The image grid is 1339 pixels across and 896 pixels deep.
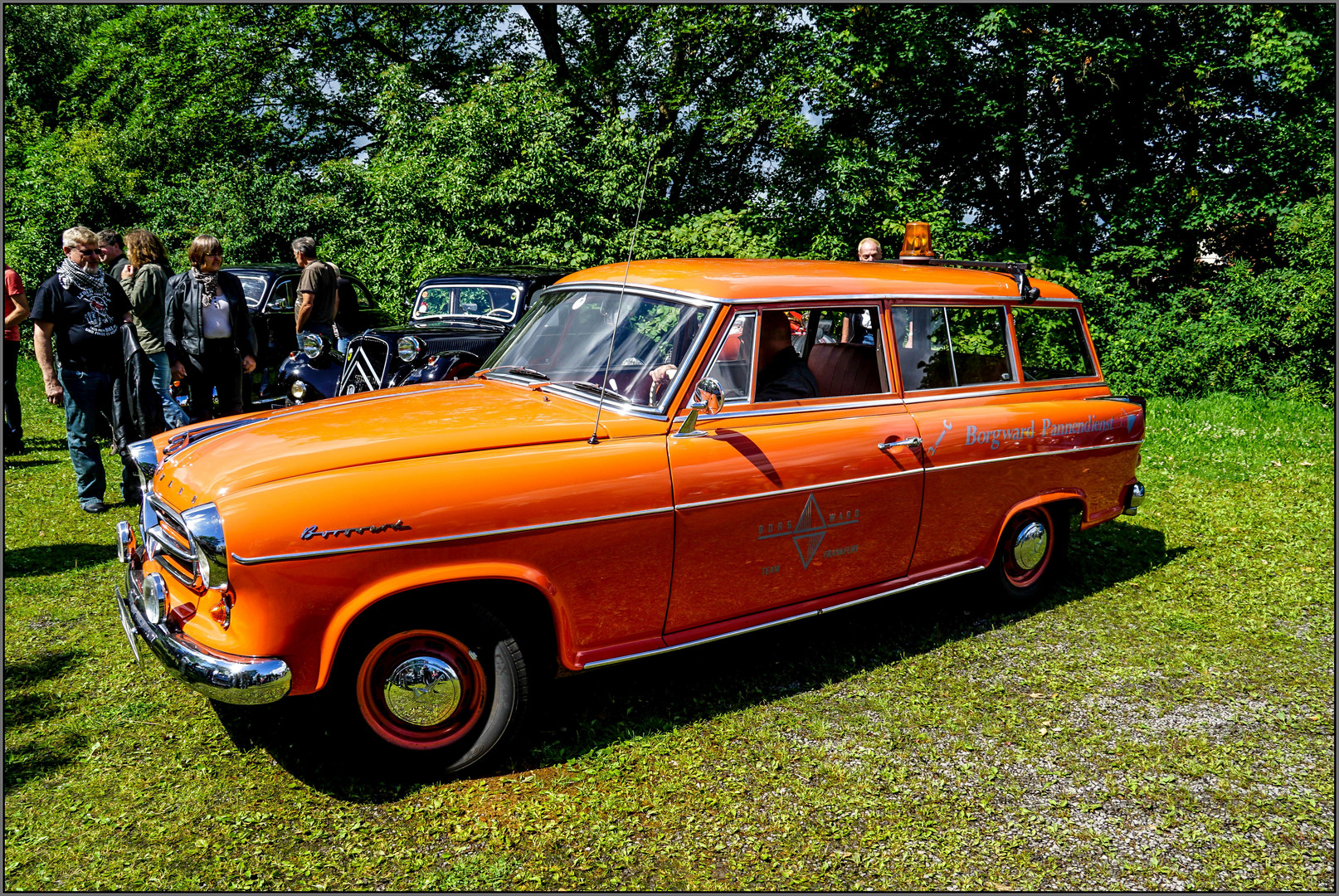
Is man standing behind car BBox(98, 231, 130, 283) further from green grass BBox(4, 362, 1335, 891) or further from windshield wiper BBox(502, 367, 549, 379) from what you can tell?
windshield wiper BBox(502, 367, 549, 379)

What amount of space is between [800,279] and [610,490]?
1576 mm

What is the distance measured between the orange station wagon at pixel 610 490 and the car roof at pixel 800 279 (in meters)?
0.02

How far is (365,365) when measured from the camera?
8.03m

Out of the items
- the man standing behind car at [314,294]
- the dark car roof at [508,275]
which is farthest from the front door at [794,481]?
the man standing behind car at [314,294]

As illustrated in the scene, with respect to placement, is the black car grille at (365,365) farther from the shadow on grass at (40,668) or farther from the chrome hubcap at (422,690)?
the chrome hubcap at (422,690)

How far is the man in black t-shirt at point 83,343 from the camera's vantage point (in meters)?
6.45

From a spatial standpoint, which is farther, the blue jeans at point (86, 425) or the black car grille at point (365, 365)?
the black car grille at point (365, 365)

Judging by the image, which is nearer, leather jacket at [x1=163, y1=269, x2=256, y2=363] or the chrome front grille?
the chrome front grille

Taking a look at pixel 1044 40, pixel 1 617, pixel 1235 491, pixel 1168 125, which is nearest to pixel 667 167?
pixel 1044 40

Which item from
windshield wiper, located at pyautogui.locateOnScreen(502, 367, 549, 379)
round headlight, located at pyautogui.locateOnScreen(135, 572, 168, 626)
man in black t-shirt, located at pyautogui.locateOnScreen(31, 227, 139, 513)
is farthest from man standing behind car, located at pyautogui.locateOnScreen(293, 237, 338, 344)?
round headlight, located at pyautogui.locateOnScreen(135, 572, 168, 626)

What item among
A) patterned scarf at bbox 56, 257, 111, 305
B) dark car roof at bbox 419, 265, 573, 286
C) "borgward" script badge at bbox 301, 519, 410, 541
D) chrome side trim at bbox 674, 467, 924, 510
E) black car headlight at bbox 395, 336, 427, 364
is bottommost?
chrome side trim at bbox 674, 467, 924, 510

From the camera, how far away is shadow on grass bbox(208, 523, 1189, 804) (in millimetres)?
3656

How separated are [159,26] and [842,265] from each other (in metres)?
20.8

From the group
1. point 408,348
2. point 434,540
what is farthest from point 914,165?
point 434,540
